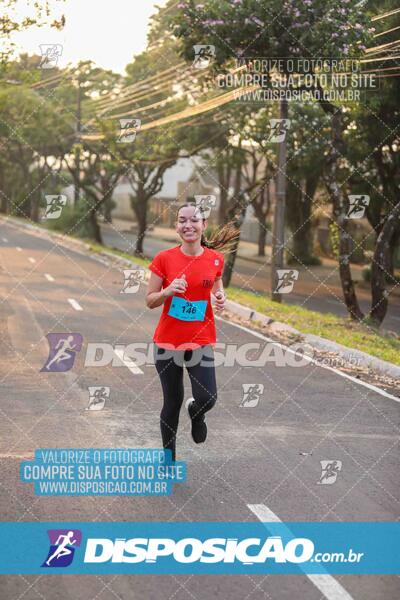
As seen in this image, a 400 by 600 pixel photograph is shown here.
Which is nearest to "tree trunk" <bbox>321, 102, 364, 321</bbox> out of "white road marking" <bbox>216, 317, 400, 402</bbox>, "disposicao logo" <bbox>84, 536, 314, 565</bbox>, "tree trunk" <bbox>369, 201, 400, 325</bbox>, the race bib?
"tree trunk" <bbox>369, 201, 400, 325</bbox>

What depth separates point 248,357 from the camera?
1509cm

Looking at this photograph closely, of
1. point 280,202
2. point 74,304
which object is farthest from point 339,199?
point 74,304

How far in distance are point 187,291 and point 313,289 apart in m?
32.6

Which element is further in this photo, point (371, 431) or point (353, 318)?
point (353, 318)

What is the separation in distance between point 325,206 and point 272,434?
5288cm

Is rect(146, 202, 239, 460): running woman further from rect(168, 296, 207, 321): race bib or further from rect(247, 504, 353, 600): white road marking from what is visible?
rect(247, 504, 353, 600): white road marking

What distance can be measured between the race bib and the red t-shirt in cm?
2

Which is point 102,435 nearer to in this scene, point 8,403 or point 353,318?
point 8,403

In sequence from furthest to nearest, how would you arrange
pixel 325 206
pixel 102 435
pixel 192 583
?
pixel 325 206
pixel 102 435
pixel 192 583

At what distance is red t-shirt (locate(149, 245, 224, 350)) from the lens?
24.9 feet

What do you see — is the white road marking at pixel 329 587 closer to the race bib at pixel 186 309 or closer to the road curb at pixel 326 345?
the race bib at pixel 186 309

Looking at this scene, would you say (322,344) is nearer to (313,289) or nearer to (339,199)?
(339,199)

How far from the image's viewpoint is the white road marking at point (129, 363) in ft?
43.3

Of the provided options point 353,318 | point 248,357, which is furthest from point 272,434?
point 353,318
